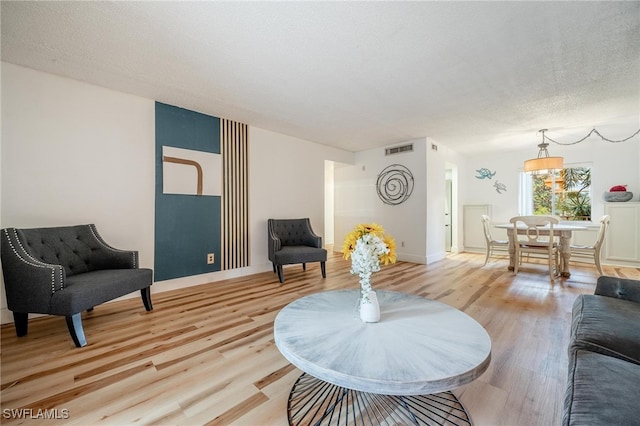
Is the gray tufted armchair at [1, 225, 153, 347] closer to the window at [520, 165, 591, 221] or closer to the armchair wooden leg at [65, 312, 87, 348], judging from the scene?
the armchair wooden leg at [65, 312, 87, 348]

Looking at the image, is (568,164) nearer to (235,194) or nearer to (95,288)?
(235,194)

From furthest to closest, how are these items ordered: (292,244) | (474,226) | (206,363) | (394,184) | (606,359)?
(474,226), (394,184), (292,244), (206,363), (606,359)

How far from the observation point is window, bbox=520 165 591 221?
5.18 meters

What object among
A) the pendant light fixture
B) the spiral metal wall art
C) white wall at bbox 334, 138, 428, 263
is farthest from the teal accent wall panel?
the pendant light fixture

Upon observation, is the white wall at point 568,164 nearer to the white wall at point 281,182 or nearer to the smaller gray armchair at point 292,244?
the white wall at point 281,182

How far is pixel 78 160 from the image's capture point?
8.73 feet

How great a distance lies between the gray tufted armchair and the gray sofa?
267 cm

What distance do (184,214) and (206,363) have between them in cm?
226

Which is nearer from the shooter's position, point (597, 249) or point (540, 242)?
point (597, 249)

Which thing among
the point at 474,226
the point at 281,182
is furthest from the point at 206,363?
the point at 474,226

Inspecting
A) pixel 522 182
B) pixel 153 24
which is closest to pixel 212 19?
pixel 153 24

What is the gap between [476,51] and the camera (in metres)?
2.14

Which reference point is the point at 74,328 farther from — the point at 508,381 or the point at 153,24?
the point at 508,381

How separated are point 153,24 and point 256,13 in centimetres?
78
